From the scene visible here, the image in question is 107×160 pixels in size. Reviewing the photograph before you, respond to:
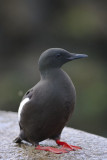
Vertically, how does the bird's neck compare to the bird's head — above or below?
below

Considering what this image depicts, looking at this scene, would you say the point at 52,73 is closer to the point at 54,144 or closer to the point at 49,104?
the point at 49,104

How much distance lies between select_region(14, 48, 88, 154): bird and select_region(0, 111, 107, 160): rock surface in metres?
0.11

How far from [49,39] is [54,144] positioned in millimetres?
8097

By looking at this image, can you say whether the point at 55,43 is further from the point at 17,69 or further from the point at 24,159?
the point at 24,159

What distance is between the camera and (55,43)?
12695mm

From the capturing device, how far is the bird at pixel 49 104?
421 cm

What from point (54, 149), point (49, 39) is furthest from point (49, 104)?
point (49, 39)

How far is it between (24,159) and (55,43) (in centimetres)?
884

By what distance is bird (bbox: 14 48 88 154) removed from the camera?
421 cm

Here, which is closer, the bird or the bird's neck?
the bird

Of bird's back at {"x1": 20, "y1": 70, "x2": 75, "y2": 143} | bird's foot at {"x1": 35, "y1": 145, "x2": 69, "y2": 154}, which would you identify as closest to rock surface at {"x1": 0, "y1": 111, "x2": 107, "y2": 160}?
bird's foot at {"x1": 35, "y1": 145, "x2": 69, "y2": 154}

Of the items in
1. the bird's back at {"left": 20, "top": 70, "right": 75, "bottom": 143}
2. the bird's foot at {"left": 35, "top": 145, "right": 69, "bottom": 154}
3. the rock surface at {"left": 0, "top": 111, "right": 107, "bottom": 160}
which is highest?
the bird's back at {"left": 20, "top": 70, "right": 75, "bottom": 143}

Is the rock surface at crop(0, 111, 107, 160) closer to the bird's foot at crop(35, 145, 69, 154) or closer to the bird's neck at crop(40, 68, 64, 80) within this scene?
the bird's foot at crop(35, 145, 69, 154)

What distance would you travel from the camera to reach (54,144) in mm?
4891
